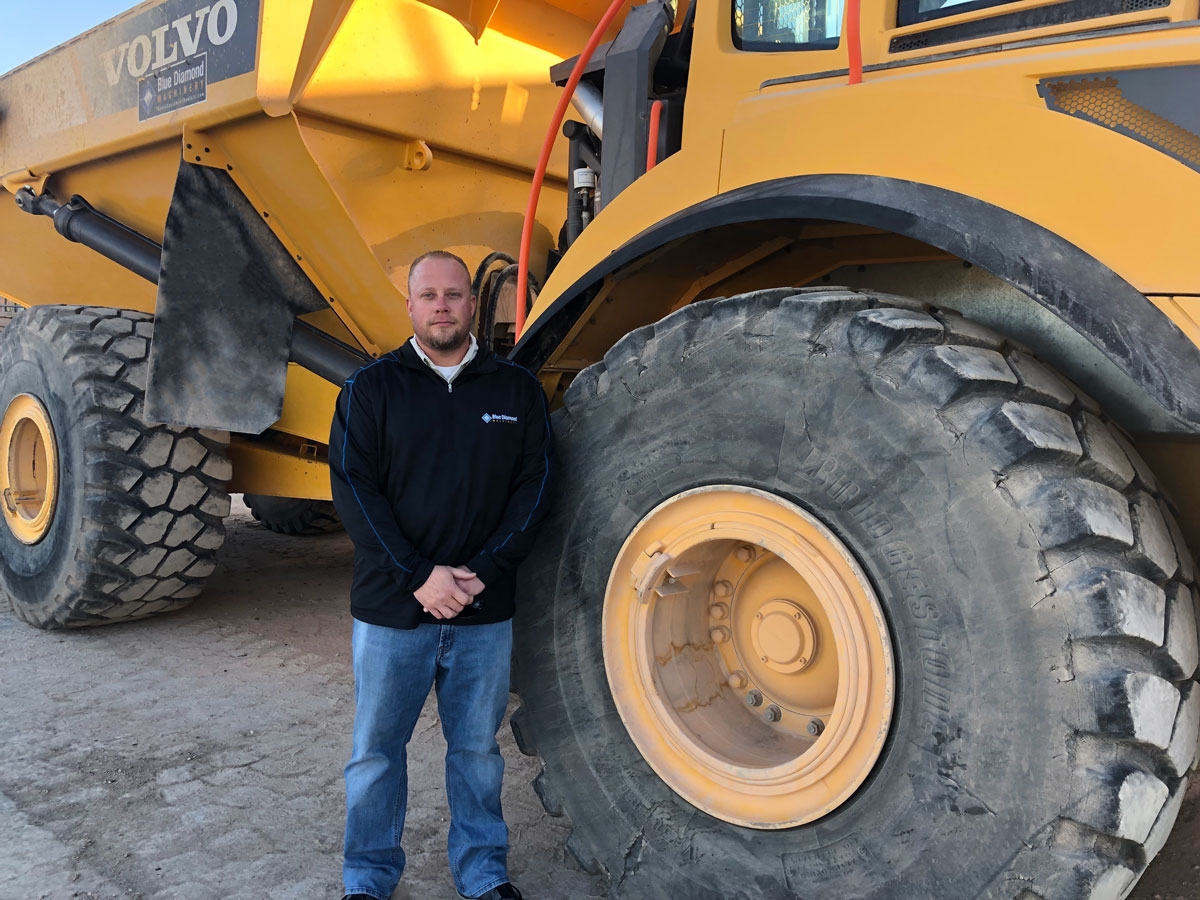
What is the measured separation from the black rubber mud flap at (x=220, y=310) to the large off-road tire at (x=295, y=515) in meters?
2.41

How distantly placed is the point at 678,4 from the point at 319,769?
304 centimetres

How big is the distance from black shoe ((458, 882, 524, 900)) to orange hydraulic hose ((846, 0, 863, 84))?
2019 millimetres

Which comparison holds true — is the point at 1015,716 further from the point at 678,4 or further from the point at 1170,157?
the point at 678,4

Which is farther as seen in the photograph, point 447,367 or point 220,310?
point 220,310

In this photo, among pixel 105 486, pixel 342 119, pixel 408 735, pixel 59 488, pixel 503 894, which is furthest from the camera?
pixel 59 488

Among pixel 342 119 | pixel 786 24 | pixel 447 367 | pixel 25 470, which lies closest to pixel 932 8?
pixel 786 24

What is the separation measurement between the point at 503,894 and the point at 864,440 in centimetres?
139

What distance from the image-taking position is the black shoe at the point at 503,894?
220cm

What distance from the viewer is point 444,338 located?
2.37 metres

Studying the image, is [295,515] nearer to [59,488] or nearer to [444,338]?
[59,488]

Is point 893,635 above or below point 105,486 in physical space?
below

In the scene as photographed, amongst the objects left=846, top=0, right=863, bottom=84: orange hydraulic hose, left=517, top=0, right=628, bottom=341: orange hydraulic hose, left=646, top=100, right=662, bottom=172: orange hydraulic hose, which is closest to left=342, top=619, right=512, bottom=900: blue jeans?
left=517, top=0, right=628, bottom=341: orange hydraulic hose

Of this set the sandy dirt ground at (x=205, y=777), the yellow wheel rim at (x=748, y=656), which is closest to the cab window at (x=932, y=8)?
the yellow wheel rim at (x=748, y=656)

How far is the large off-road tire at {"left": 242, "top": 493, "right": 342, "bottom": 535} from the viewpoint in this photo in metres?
6.42
